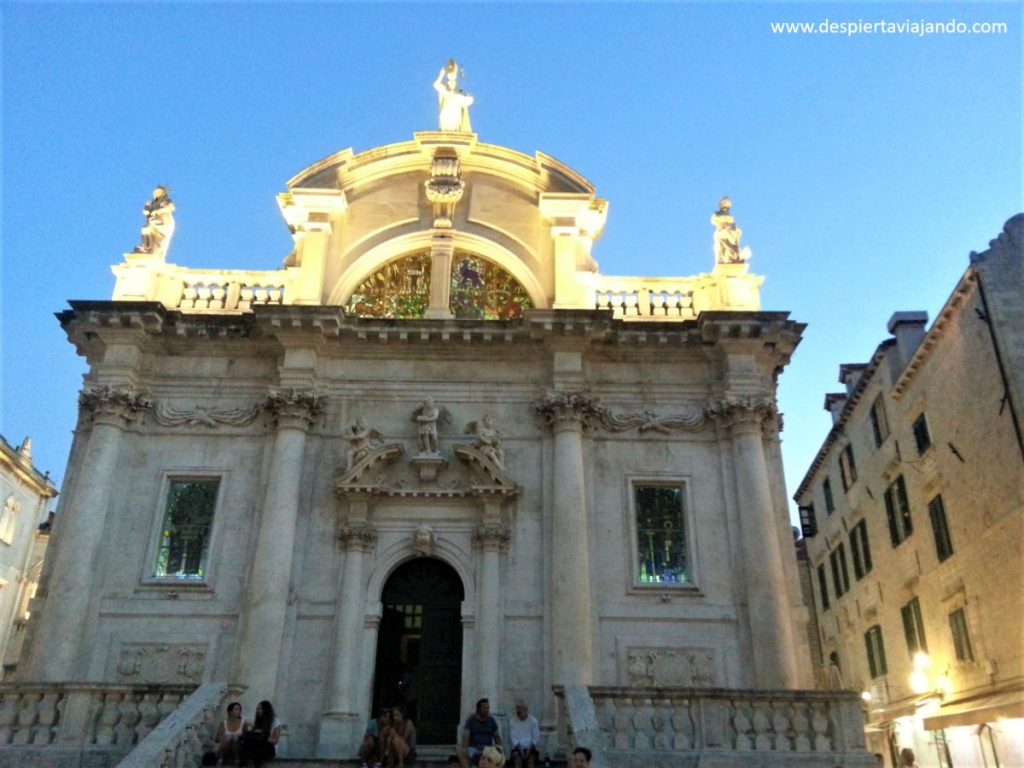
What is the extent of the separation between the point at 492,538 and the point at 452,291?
6.03 metres

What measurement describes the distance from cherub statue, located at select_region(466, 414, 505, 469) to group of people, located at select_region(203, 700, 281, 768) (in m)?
6.36

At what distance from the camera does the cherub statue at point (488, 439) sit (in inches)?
653

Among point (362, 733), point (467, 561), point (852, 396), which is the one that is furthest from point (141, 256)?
point (852, 396)

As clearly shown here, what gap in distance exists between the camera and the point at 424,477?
54.5 feet

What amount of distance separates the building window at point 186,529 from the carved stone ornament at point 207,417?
119cm

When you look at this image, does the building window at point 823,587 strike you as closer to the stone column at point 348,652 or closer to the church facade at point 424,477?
the church facade at point 424,477

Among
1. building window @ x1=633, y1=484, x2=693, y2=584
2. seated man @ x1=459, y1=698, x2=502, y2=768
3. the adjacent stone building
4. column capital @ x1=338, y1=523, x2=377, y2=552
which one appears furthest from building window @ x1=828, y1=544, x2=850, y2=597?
seated man @ x1=459, y1=698, x2=502, y2=768

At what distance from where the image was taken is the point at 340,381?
1775cm

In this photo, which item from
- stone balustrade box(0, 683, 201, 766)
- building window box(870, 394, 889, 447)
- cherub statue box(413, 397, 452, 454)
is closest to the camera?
stone balustrade box(0, 683, 201, 766)

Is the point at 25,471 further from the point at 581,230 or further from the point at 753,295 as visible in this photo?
the point at 753,295

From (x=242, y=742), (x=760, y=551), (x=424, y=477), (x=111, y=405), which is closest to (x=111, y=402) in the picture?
(x=111, y=405)

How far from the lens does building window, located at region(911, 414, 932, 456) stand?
75.0ft

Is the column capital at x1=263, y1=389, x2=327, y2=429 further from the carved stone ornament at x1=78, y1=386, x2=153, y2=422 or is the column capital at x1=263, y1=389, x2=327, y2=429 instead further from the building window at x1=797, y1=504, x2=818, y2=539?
the building window at x1=797, y1=504, x2=818, y2=539

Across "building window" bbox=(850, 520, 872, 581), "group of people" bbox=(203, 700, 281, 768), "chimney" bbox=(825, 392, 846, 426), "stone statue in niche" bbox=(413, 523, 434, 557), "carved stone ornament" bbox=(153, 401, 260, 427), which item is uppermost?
"chimney" bbox=(825, 392, 846, 426)
